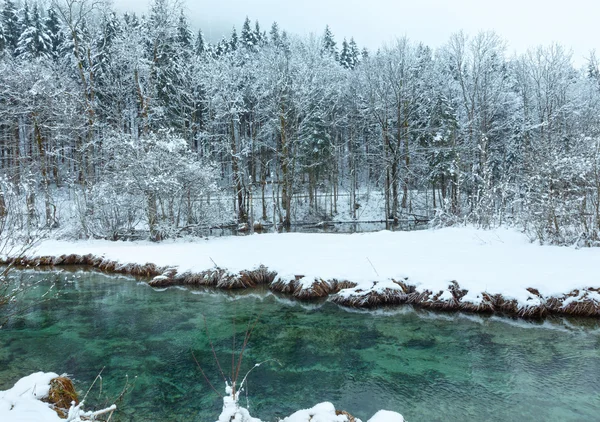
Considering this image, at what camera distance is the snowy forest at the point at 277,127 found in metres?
14.9

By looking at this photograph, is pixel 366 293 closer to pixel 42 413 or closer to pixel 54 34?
pixel 42 413

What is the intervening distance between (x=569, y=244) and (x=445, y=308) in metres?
4.76

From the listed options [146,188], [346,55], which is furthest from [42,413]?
[346,55]

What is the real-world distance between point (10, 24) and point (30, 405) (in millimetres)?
43914

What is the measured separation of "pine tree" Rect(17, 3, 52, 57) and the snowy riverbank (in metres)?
24.7

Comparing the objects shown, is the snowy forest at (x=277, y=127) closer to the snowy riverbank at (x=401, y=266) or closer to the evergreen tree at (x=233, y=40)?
the snowy riverbank at (x=401, y=266)

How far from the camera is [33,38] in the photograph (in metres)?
30.9

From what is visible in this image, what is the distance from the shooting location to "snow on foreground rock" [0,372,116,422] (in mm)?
2937

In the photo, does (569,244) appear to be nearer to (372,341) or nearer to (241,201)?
(372,341)

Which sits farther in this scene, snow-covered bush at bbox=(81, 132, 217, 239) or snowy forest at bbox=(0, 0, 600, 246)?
snow-covered bush at bbox=(81, 132, 217, 239)

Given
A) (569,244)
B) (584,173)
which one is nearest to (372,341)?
(569,244)

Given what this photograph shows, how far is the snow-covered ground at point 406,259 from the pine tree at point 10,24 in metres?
29.0

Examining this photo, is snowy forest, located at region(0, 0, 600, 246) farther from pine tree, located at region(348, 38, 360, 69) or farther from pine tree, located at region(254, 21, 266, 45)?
pine tree, located at region(348, 38, 360, 69)

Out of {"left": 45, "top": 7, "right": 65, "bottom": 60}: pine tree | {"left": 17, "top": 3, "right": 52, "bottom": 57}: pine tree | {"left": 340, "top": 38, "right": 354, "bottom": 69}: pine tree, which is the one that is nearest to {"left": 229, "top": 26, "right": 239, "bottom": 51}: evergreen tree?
{"left": 340, "top": 38, "right": 354, "bottom": 69}: pine tree
